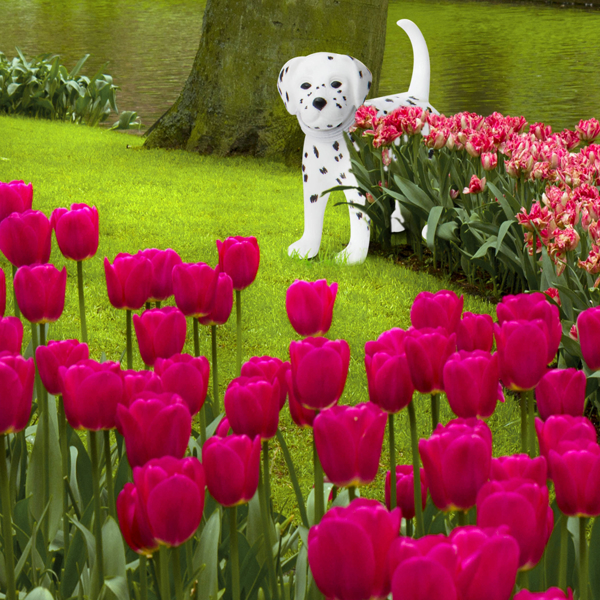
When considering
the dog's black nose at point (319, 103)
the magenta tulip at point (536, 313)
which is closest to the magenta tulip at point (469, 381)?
the magenta tulip at point (536, 313)

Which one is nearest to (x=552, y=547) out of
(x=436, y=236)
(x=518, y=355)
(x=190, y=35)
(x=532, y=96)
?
(x=518, y=355)

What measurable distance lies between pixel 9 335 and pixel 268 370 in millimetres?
411

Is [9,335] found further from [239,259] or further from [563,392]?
[563,392]

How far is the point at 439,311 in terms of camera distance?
1.33m

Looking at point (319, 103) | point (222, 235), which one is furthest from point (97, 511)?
point (222, 235)

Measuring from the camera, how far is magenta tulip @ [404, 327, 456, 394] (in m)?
1.18

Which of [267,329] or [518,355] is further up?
[518,355]

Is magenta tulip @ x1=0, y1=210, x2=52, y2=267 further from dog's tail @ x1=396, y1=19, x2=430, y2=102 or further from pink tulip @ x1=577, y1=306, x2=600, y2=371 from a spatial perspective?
dog's tail @ x1=396, y1=19, x2=430, y2=102

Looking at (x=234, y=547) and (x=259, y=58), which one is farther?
(x=259, y=58)

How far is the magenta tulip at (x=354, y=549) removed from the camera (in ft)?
2.48

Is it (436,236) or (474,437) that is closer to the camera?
(474,437)

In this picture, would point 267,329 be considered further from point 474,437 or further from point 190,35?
point 190,35

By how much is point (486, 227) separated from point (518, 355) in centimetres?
280

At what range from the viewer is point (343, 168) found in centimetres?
468
